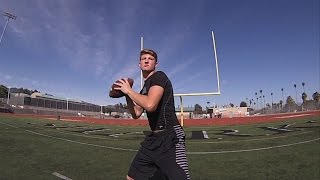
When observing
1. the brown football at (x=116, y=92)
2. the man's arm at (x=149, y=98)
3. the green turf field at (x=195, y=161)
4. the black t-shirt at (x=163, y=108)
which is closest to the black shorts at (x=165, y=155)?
the black t-shirt at (x=163, y=108)

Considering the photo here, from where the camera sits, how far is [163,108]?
3.13m

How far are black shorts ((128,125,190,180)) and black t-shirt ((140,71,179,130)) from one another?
0.21 ft

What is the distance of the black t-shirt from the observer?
3.12m

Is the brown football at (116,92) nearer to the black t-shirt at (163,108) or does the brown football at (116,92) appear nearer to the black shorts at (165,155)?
the black t-shirt at (163,108)

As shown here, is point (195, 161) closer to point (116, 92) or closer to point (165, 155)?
point (165, 155)

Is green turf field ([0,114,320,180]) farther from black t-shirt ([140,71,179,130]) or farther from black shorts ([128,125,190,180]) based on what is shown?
black t-shirt ([140,71,179,130])

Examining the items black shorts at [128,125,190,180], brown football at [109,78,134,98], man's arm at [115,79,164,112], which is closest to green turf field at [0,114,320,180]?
black shorts at [128,125,190,180]

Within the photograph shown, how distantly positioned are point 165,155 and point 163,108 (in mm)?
403

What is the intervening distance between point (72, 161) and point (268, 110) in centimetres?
7822

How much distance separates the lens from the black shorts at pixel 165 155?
3.06 metres

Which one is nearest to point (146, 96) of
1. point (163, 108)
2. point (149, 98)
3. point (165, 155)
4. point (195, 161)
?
point (149, 98)

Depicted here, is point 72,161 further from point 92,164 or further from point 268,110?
point 268,110

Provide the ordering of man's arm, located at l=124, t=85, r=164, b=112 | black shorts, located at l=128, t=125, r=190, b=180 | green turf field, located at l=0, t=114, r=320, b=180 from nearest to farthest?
man's arm, located at l=124, t=85, r=164, b=112
black shorts, located at l=128, t=125, r=190, b=180
green turf field, located at l=0, t=114, r=320, b=180

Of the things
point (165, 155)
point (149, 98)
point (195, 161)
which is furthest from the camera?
point (195, 161)
